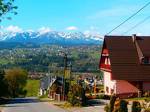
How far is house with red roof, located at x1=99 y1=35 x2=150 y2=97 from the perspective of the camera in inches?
2394

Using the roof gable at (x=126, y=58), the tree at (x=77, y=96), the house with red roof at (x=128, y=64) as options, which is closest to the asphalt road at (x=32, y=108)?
the tree at (x=77, y=96)

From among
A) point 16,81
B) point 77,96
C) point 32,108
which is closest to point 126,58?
point 77,96

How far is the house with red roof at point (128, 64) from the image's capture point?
200 feet

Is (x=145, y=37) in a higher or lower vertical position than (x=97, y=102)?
higher

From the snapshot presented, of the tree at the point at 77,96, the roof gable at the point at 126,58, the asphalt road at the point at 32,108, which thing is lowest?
the asphalt road at the point at 32,108

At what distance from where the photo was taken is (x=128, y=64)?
61656 millimetres

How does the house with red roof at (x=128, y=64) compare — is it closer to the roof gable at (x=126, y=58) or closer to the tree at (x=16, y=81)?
the roof gable at (x=126, y=58)

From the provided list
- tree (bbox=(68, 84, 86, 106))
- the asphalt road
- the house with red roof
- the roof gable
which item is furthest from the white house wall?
tree (bbox=(68, 84, 86, 106))

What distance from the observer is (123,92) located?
2445 inches

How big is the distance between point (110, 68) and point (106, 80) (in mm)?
6613

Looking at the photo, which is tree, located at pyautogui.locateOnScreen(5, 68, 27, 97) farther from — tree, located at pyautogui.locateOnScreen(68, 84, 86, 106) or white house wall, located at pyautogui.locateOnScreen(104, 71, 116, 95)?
tree, located at pyautogui.locateOnScreen(68, 84, 86, 106)

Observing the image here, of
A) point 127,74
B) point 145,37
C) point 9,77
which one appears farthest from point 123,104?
point 9,77

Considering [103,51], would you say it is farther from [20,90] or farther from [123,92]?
[20,90]

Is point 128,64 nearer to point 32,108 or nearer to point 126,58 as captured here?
point 126,58
